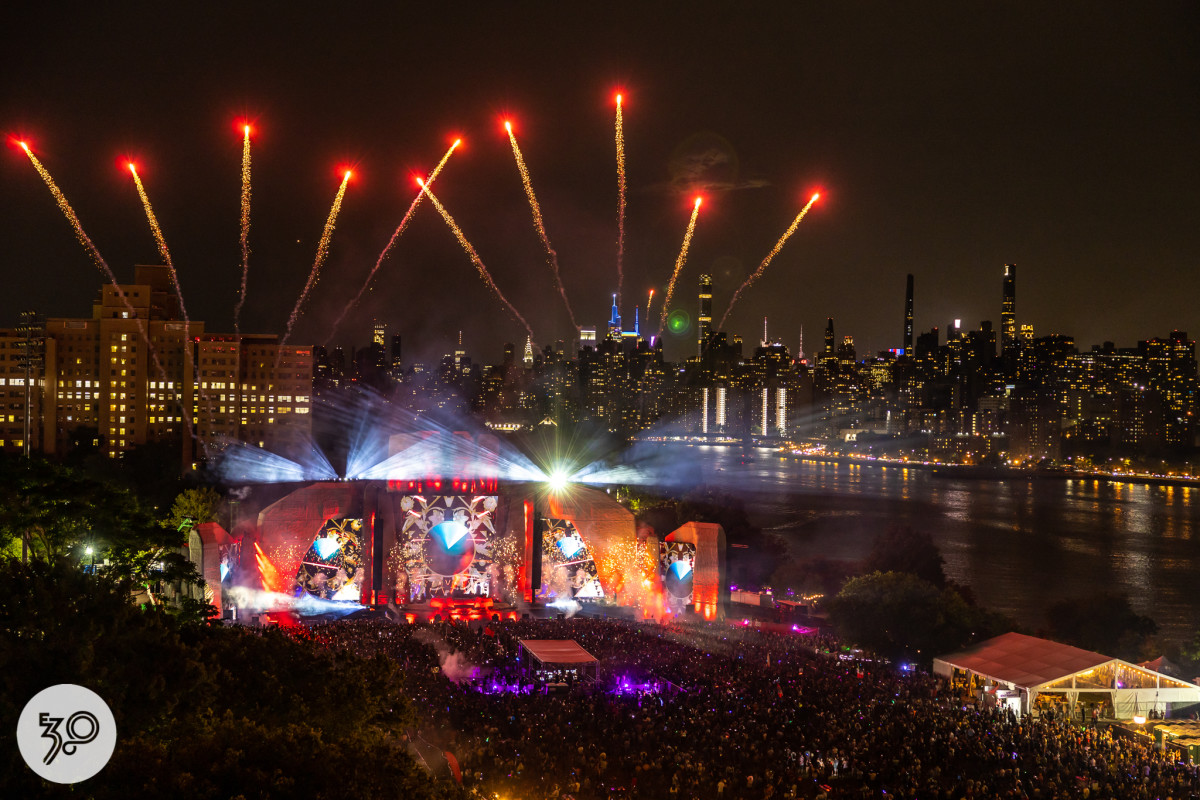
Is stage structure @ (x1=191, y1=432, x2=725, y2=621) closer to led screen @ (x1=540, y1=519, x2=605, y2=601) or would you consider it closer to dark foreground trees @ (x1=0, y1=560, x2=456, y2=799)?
led screen @ (x1=540, y1=519, x2=605, y2=601)

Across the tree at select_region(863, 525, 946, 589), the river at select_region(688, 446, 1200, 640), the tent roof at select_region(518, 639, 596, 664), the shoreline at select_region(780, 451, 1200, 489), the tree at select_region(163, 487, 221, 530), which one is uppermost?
the tree at select_region(163, 487, 221, 530)

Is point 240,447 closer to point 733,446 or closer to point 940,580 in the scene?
point 940,580

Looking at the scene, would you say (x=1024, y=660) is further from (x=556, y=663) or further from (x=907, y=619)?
(x=556, y=663)

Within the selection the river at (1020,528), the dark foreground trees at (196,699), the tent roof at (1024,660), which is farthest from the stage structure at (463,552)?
the river at (1020,528)

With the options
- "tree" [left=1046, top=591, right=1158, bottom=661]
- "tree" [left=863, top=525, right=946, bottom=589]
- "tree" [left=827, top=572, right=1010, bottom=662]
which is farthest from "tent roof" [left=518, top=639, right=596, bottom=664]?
"tree" [left=863, top=525, right=946, bottom=589]

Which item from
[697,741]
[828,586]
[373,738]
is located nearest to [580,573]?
[828,586]

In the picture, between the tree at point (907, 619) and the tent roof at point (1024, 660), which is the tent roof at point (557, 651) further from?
the tree at point (907, 619)

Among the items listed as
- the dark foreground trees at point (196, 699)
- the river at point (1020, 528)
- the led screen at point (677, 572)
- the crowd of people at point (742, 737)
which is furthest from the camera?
the river at point (1020, 528)
